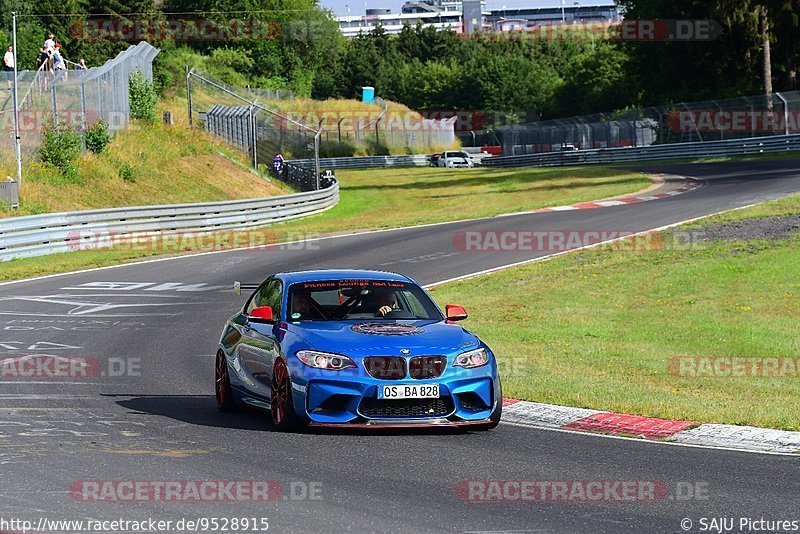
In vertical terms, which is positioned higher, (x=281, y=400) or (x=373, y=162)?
(x=281, y=400)

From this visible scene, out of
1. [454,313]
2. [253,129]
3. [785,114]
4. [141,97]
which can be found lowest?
[454,313]

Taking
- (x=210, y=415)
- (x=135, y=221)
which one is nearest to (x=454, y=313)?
(x=210, y=415)

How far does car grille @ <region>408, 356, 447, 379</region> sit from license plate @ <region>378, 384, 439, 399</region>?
0.38 ft

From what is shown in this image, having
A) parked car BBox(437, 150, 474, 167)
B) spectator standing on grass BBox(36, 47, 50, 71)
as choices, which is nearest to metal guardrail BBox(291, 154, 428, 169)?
parked car BBox(437, 150, 474, 167)

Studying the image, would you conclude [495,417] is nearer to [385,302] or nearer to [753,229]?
[385,302]

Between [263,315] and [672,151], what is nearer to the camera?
[263,315]

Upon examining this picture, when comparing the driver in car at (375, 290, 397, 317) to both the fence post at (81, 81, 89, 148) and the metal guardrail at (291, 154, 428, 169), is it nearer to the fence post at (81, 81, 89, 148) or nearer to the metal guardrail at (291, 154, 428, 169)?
the fence post at (81, 81, 89, 148)

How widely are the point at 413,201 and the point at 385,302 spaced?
38.8 meters

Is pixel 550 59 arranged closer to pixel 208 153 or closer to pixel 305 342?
pixel 208 153

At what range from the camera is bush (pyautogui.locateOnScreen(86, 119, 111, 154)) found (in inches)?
1607

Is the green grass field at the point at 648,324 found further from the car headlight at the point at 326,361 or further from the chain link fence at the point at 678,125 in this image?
the chain link fence at the point at 678,125

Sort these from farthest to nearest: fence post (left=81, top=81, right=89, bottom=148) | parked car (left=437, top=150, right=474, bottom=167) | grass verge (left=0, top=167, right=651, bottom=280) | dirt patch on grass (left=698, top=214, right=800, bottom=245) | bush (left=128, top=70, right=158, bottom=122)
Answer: parked car (left=437, top=150, right=474, bottom=167) < bush (left=128, top=70, right=158, bottom=122) < fence post (left=81, top=81, right=89, bottom=148) < grass verge (left=0, top=167, right=651, bottom=280) < dirt patch on grass (left=698, top=214, right=800, bottom=245)

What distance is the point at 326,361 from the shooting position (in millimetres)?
9914

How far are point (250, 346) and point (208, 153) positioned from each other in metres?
39.4
